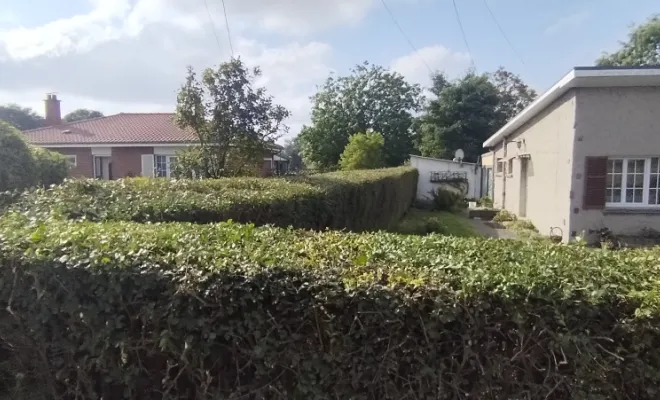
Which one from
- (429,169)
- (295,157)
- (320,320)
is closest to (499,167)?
(429,169)

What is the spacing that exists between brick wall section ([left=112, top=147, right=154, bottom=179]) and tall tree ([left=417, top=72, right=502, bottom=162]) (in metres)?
20.0

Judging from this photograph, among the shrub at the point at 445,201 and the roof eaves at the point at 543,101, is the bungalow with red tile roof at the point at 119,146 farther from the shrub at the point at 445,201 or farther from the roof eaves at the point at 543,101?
the roof eaves at the point at 543,101

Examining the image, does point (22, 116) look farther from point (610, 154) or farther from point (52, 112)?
point (610, 154)

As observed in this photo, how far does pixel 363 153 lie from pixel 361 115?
13007 mm

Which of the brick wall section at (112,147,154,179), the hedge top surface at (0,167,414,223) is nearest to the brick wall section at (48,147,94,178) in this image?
the brick wall section at (112,147,154,179)

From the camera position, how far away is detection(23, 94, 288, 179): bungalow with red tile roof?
72.4 feet

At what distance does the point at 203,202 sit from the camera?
5.23 meters

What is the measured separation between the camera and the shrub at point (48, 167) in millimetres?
9830

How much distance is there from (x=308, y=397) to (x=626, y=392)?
1.49 metres

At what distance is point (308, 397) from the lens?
222cm

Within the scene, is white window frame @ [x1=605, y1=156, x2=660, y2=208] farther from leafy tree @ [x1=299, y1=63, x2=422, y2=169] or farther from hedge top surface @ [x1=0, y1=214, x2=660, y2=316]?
leafy tree @ [x1=299, y1=63, x2=422, y2=169]

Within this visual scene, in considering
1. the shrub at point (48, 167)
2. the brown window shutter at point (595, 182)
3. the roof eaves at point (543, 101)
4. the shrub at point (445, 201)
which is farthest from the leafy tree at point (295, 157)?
the brown window shutter at point (595, 182)

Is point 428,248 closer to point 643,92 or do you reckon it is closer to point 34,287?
point 34,287

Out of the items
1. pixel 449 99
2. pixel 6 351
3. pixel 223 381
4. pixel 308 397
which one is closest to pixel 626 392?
pixel 308 397
